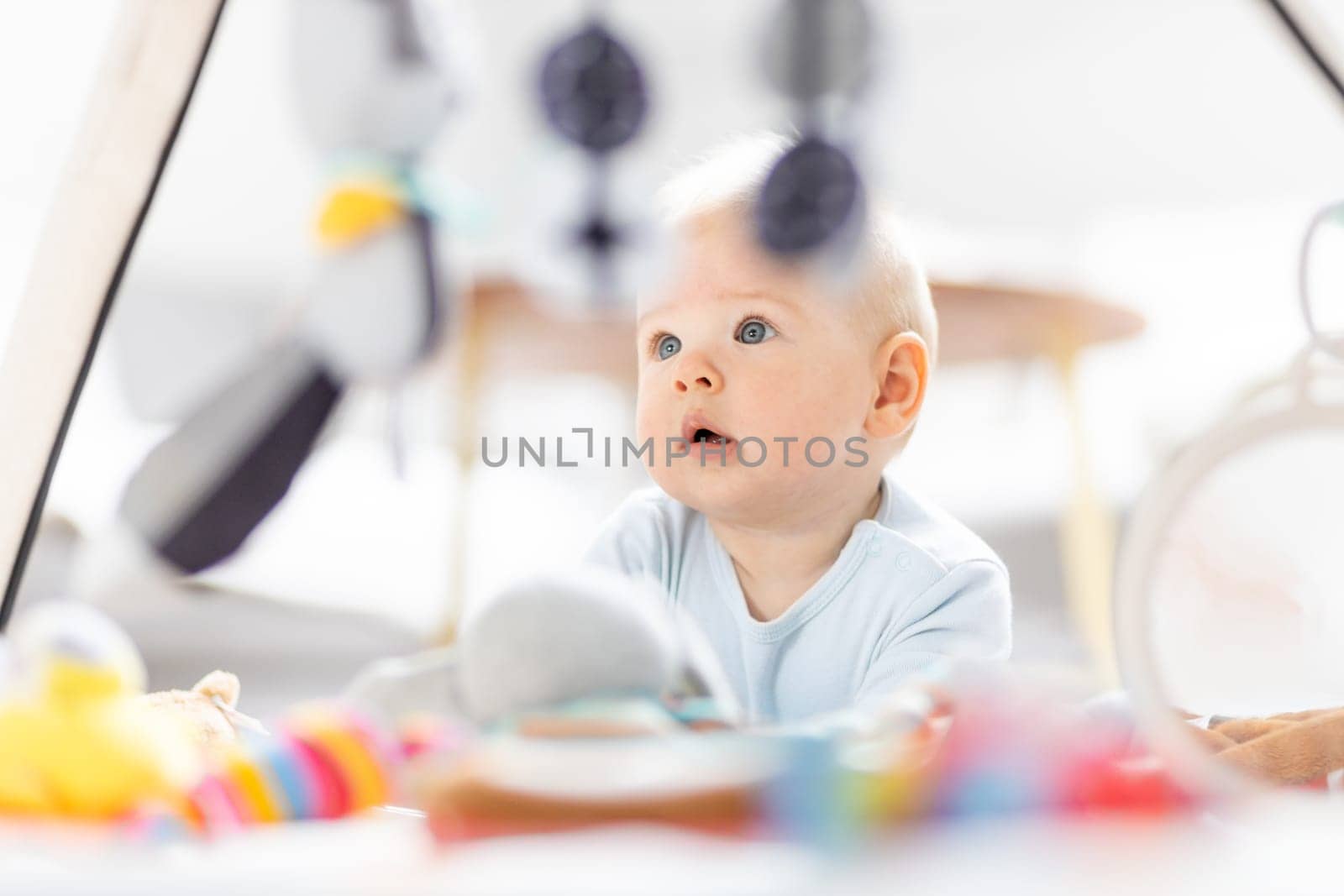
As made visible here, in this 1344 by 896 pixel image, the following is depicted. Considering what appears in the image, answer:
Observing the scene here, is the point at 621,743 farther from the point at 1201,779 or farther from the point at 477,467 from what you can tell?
the point at 477,467

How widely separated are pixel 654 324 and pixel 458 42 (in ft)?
1.19

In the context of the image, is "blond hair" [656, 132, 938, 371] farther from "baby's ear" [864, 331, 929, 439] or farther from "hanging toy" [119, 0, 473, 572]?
"hanging toy" [119, 0, 473, 572]

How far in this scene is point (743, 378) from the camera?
0.60 m

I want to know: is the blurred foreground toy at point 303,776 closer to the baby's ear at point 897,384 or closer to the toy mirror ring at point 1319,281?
the toy mirror ring at point 1319,281

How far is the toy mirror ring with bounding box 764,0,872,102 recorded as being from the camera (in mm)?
289

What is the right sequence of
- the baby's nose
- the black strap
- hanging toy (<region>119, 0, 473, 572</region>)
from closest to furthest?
hanging toy (<region>119, 0, 473, 572</region>), the black strap, the baby's nose

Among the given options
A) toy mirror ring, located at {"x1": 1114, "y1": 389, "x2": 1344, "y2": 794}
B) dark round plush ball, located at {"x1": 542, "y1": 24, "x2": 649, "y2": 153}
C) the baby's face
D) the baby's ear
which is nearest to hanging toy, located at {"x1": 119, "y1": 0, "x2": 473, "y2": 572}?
dark round plush ball, located at {"x1": 542, "y1": 24, "x2": 649, "y2": 153}

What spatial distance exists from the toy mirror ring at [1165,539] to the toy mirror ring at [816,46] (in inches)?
5.0

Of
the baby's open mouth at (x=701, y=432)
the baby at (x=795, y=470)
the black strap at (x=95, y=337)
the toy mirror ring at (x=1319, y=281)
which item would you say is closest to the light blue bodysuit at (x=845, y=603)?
the baby at (x=795, y=470)

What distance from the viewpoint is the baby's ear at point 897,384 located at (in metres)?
0.68

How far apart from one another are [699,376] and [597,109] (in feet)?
1.03

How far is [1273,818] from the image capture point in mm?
294

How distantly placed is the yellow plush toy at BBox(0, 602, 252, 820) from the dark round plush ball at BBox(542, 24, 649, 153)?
165 millimetres

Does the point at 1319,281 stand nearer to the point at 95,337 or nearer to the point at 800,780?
the point at 800,780
